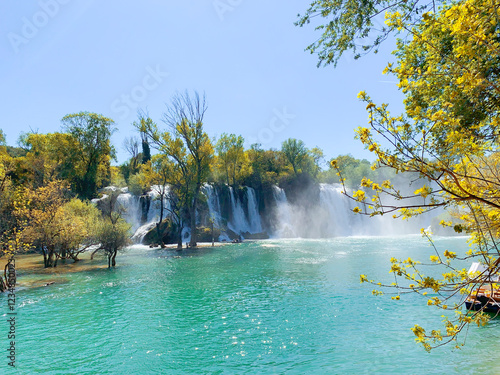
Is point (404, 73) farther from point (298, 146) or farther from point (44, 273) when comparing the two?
point (298, 146)

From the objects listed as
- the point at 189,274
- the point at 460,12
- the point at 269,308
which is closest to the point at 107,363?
the point at 269,308

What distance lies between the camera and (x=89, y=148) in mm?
46281

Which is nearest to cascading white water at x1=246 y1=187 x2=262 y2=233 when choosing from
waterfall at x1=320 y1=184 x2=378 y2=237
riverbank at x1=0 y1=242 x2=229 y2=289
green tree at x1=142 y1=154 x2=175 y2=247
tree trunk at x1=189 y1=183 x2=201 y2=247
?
waterfall at x1=320 y1=184 x2=378 y2=237

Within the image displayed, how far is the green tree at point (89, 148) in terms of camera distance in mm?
45125

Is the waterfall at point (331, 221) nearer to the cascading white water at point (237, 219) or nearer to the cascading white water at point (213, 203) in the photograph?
the cascading white water at point (237, 219)

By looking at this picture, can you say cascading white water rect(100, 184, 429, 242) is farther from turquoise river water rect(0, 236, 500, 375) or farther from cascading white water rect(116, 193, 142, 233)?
turquoise river water rect(0, 236, 500, 375)

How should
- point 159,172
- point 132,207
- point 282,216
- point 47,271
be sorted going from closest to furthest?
1. point 47,271
2. point 159,172
3. point 132,207
4. point 282,216

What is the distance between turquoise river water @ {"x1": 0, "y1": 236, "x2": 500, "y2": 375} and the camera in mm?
7367

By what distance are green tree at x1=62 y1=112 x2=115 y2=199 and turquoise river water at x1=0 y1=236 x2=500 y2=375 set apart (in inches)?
1294

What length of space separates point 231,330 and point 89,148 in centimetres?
4537

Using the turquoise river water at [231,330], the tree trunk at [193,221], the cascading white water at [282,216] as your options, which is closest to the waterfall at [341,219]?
the cascading white water at [282,216]

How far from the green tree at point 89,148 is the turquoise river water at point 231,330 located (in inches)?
1294

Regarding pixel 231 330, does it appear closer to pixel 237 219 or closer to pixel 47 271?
pixel 47 271

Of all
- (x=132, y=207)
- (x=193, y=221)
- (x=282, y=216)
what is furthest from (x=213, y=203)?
(x=282, y=216)
